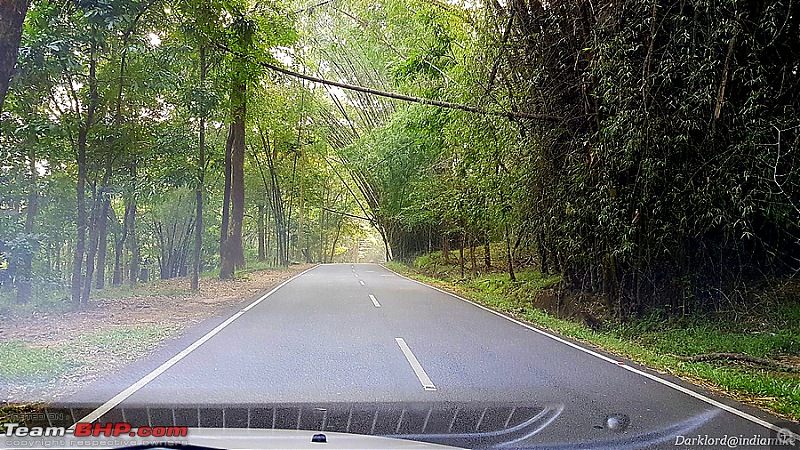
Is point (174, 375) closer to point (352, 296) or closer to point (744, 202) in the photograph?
point (744, 202)

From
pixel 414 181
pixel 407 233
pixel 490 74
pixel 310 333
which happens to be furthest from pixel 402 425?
pixel 407 233

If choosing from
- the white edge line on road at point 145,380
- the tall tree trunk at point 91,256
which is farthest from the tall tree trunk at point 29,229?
the white edge line on road at point 145,380

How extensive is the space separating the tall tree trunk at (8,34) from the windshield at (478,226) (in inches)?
1.1

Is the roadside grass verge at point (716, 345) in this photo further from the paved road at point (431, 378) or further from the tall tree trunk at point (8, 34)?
the tall tree trunk at point (8, 34)

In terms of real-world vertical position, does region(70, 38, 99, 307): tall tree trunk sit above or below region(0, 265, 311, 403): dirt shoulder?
above

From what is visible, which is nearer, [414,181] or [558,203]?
[558,203]

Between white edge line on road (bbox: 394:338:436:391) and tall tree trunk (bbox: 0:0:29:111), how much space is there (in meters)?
5.56

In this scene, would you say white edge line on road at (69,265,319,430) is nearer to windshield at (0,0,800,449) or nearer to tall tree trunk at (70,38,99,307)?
windshield at (0,0,800,449)

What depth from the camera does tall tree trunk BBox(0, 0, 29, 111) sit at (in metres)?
6.73

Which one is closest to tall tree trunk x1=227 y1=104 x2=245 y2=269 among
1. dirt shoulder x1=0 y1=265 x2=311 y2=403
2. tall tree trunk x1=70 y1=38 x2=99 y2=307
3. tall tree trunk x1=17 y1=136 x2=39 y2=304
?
tall tree trunk x1=17 y1=136 x2=39 y2=304

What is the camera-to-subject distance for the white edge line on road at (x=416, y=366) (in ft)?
19.5

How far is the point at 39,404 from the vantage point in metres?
5.07

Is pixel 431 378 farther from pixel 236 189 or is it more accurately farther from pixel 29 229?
pixel 236 189

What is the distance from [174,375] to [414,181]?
2132 cm
